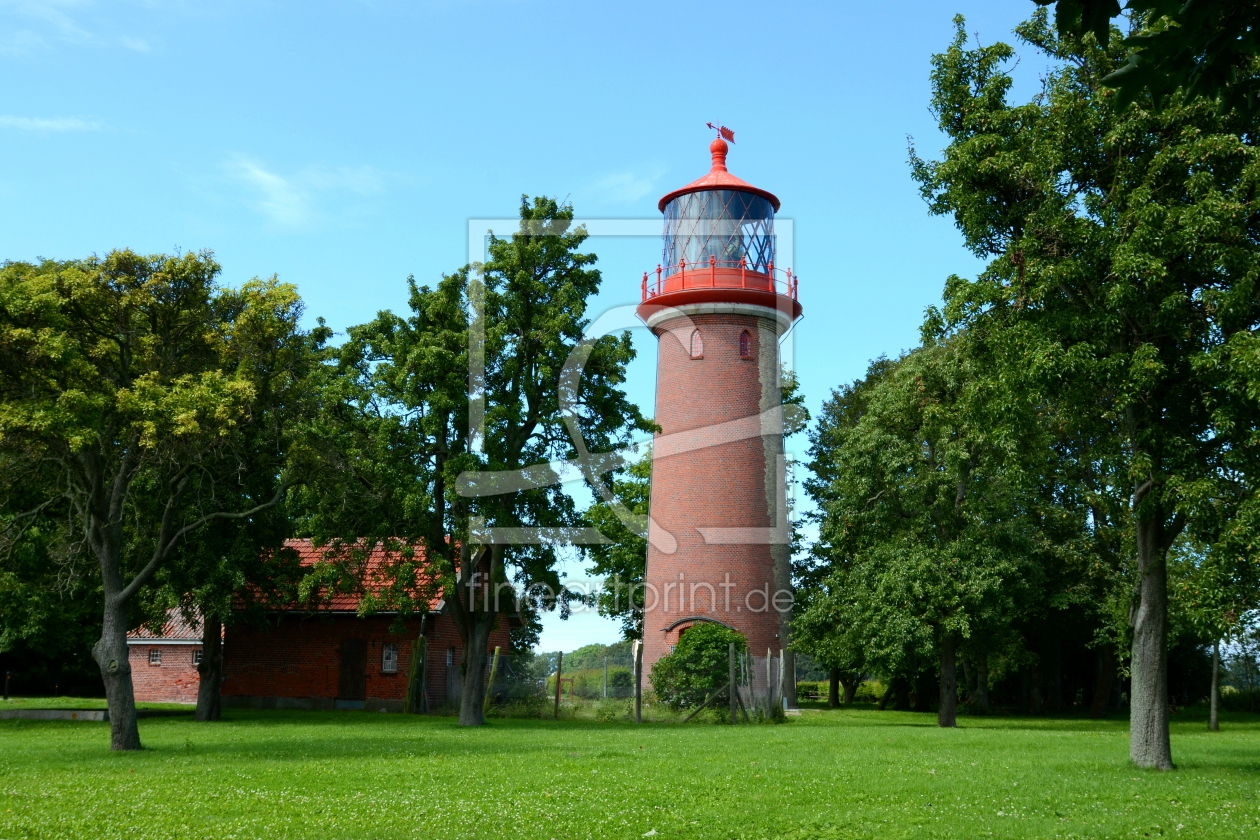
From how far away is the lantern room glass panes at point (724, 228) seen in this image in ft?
96.0

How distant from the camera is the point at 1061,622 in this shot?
3662 centimetres

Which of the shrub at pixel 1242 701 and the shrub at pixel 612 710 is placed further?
the shrub at pixel 1242 701

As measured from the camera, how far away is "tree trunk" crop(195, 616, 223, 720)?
1013 inches

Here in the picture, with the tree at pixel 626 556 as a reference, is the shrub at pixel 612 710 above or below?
below

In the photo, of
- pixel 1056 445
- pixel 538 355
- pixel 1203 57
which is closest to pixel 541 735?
pixel 538 355

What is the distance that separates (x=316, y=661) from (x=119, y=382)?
16400 mm

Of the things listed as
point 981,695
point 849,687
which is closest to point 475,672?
point 981,695

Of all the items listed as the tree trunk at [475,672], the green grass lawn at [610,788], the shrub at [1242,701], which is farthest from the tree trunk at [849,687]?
the green grass lawn at [610,788]

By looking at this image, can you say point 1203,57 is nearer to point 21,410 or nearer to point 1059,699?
point 21,410

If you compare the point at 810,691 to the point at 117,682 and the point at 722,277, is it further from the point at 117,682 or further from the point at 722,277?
the point at 117,682

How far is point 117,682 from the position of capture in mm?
15992

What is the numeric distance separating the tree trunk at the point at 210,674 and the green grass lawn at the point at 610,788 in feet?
20.0

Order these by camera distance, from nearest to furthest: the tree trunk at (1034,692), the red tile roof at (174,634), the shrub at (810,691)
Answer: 1. the red tile roof at (174,634)
2. the tree trunk at (1034,692)
3. the shrub at (810,691)

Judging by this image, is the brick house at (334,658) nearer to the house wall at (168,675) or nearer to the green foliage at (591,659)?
the house wall at (168,675)
